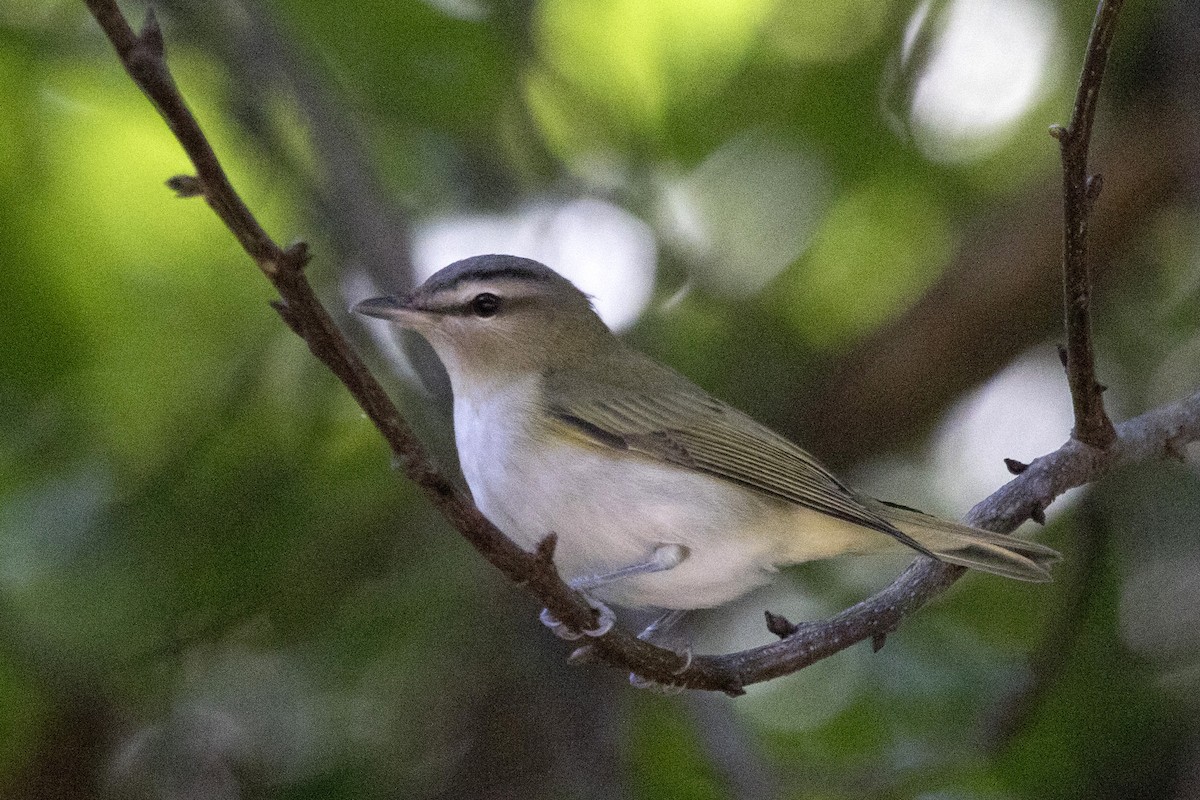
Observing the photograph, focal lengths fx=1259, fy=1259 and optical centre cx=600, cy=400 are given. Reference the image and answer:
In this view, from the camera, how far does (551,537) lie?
207 centimetres

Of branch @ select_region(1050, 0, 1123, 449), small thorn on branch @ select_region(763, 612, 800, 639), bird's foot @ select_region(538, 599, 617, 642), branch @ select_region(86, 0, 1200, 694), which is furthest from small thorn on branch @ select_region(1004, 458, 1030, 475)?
bird's foot @ select_region(538, 599, 617, 642)

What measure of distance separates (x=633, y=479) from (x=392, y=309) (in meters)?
0.81

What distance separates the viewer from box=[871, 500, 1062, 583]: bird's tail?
2979 mm

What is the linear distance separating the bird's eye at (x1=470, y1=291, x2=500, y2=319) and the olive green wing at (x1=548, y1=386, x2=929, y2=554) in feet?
1.22

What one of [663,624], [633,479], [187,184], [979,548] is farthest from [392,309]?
[187,184]

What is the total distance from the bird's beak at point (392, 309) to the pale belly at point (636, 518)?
13.7 inches

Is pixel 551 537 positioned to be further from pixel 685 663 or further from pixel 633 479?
pixel 633 479

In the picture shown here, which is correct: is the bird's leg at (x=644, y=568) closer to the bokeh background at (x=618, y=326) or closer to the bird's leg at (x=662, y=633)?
the bird's leg at (x=662, y=633)

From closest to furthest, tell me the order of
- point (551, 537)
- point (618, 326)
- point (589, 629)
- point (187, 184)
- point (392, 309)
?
point (187, 184)
point (551, 537)
point (589, 629)
point (392, 309)
point (618, 326)

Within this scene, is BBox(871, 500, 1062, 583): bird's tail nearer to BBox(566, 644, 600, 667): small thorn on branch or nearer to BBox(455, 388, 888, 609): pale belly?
BBox(455, 388, 888, 609): pale belly

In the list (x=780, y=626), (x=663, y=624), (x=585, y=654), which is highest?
(x=663, y=624)

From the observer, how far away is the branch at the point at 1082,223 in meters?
2.20

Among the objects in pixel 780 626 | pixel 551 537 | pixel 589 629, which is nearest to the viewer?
pixel 551 537

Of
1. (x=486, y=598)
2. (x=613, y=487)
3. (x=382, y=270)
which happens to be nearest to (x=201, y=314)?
(x=382, y=270)
